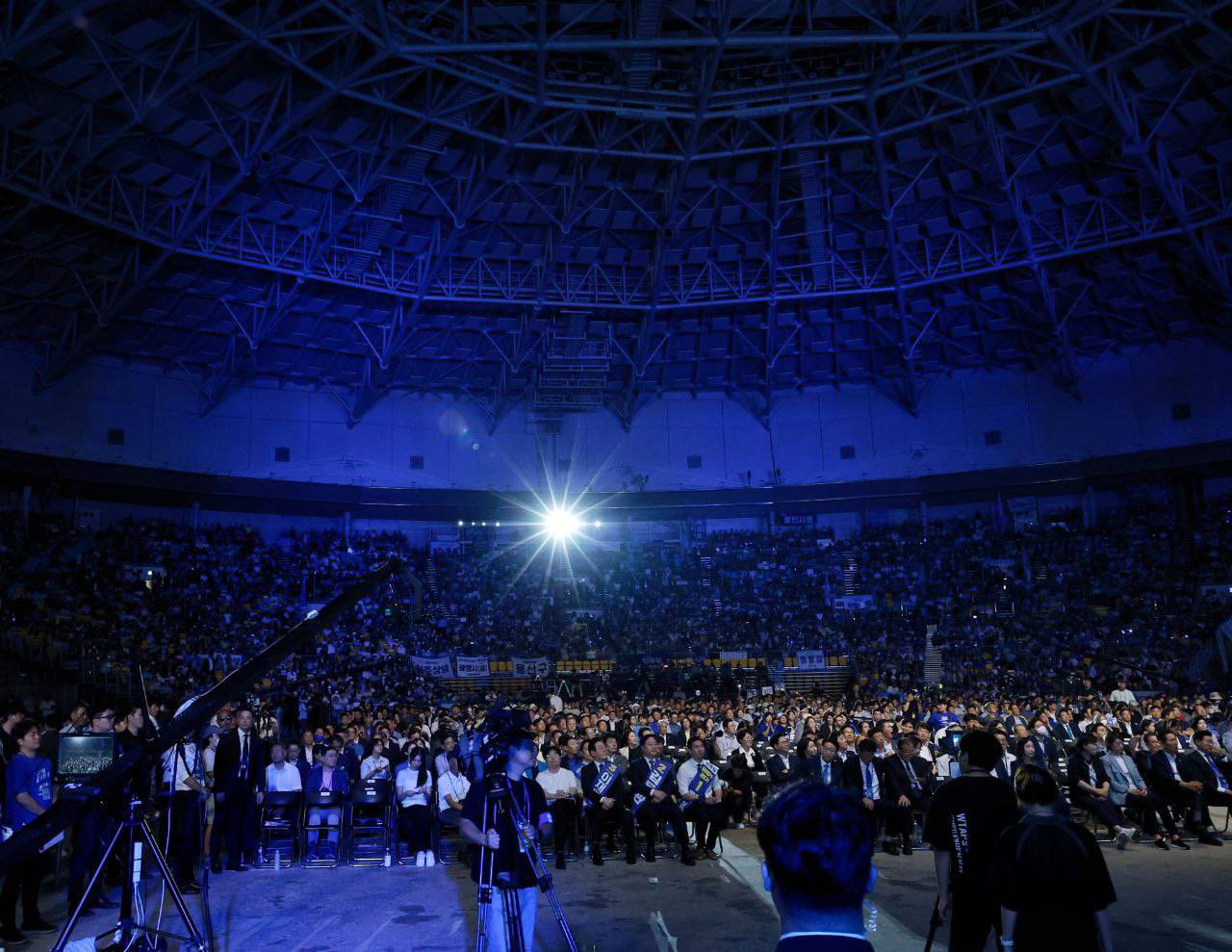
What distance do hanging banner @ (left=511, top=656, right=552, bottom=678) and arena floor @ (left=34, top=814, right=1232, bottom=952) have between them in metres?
19.8

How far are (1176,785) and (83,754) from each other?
1235cm

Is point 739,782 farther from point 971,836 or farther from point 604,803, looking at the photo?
point 971,836

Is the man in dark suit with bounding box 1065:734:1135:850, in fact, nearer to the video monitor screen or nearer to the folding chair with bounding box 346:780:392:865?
the folding chair with bounding box 346:780:392:865

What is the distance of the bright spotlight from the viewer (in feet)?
128

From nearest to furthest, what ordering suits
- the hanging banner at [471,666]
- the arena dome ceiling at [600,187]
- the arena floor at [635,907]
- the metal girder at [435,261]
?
the arena floor at [635,907] < the arena dome ceiling at [600,187] < the metal girder at [435,261] < the hanging banner at [471,666]

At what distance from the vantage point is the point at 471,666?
3116cm

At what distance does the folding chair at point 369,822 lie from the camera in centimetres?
1199

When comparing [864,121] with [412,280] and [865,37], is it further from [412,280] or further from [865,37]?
[412,280]

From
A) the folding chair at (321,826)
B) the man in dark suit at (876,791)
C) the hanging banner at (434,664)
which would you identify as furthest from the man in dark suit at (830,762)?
the hanging banner at (434,664)

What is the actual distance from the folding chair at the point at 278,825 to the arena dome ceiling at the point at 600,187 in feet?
45.1

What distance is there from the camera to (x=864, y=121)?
80.7ft

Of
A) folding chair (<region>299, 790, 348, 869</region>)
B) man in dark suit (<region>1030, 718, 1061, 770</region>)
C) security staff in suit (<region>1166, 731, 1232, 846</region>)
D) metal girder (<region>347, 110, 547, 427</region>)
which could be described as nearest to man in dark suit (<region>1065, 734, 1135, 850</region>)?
man in dark suit (<region>1030, 718, 1061, 770</region>)

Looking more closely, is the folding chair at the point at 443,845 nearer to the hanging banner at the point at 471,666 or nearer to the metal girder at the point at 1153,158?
the hanging banner at the point at 471,666

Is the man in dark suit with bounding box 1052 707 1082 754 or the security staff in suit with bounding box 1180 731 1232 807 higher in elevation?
the man in dark suit with bounding box 1052 707 1082 754
